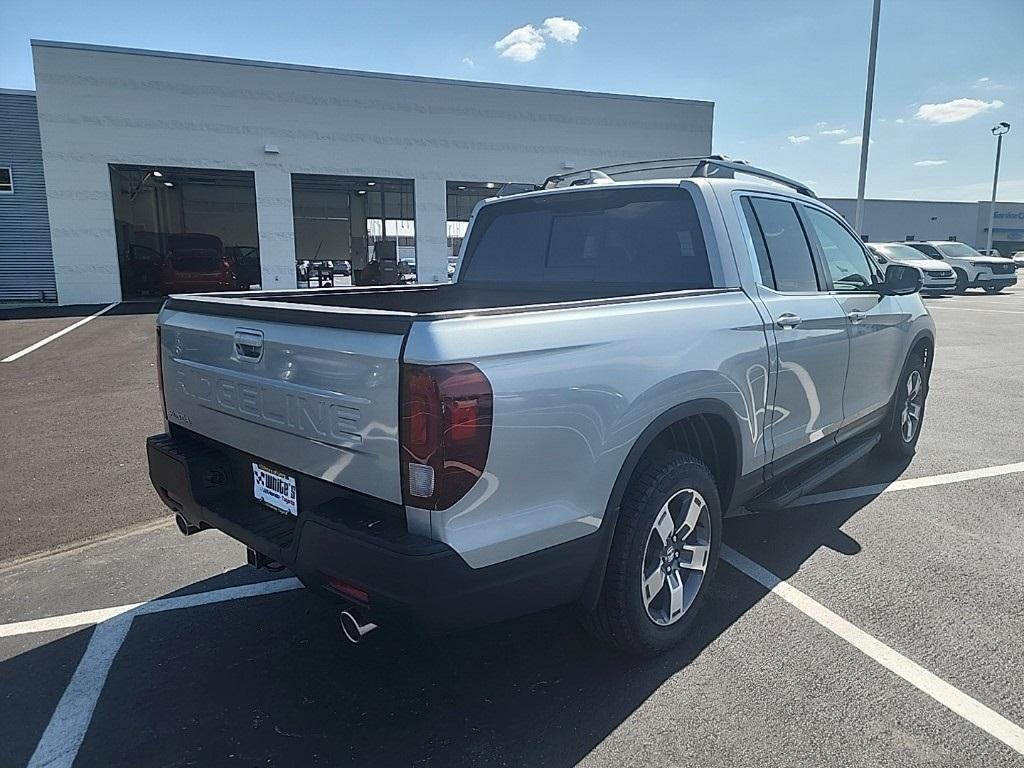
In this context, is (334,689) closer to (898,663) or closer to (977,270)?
(898,663)

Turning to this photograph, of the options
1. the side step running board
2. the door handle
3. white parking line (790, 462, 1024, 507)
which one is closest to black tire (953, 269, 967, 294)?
white parking line (790, 462, 1024, 507)

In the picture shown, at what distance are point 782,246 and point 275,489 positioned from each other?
2.84 meters

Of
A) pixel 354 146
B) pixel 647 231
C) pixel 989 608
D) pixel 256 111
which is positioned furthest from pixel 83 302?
pixel 989 608

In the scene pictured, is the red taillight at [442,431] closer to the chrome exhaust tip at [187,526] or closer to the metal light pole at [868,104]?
the chrome exhaust tip at [187,526]

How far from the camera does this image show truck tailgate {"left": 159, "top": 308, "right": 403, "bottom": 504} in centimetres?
210

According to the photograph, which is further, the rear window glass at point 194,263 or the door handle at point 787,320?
the rear window glass at point 194,263

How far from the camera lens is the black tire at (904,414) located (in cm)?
520

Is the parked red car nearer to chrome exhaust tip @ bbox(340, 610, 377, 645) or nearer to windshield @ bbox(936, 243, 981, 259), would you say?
chrome exhaust tip @ bbox(340, 610, 377, 645)

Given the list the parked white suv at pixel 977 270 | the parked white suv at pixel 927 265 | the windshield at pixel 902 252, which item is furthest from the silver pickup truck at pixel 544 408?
the parked white suv at pixel 977 270

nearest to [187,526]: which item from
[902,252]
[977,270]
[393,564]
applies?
[393,564]

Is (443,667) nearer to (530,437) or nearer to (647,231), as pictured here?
(530,437)

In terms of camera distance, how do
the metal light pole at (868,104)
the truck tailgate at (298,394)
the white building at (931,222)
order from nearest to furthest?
the truck tailgate at (298,394), the metal light pole at (868,104), the white building at (931,222)

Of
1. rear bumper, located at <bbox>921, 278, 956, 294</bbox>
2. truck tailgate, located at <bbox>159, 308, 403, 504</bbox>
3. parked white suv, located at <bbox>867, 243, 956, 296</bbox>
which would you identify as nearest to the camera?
truck tailgate, located at <bbox>159, 308, 403, 504</bbox>

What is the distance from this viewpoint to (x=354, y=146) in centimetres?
2148
